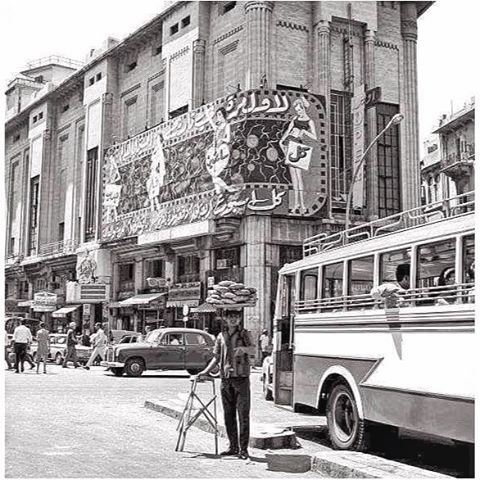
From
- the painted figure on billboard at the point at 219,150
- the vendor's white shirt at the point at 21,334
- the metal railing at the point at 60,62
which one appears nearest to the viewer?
the vendor's white shirt at the point at 21,334

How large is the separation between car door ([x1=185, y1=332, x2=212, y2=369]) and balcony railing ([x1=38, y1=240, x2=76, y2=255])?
25.7 meters

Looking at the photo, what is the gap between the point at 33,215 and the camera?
53219 mm

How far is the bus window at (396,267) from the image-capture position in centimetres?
809

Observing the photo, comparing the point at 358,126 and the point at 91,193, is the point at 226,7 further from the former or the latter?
the point at 91,193

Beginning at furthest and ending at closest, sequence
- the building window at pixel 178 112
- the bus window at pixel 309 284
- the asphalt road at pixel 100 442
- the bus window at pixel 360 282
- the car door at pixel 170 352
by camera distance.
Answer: the building window at pixel 178 112 < the car door at pixel 170 352 < the bus window at pixel 309 284 < the bus window at pixel 360 282 < the asphalt road at pixel 100 442

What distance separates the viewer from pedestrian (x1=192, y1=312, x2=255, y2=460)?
27.8 feet

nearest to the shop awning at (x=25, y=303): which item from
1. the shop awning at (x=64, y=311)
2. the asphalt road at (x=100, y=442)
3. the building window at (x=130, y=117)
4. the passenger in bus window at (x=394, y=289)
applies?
the shop awning at (x=64, y=311)

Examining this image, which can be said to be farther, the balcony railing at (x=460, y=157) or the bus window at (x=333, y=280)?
the balcony railing at (x=460, y=157)

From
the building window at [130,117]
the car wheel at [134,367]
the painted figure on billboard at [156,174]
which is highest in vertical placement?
the building window at [130,117]

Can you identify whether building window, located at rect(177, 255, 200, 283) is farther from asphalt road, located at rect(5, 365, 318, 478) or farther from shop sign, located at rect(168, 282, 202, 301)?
asphalt road, located at rect(5, 365, 318, 478)

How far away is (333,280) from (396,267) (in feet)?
5.21

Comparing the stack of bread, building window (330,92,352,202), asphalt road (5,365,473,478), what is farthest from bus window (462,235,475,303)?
building window (330,92,352,202)

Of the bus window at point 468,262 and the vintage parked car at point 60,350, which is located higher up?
the bus window at point 468,262

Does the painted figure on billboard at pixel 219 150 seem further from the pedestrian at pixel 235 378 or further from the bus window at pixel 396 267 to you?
the bus window at pixel 396 267
